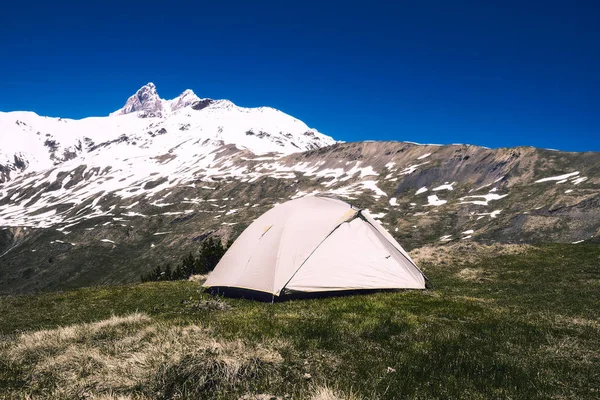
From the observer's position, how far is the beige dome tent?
17.2 metres

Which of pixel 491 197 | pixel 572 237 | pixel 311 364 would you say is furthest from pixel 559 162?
pixel 311 364

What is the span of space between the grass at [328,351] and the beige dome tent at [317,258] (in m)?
1.58

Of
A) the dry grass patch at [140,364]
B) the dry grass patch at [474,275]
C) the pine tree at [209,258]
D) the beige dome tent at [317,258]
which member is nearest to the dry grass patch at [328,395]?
the dry grass patch at [140,364]

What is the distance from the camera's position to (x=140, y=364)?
687 cm

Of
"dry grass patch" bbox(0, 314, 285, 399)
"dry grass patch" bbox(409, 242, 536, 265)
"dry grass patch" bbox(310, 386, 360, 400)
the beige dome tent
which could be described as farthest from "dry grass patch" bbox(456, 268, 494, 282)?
"dry grass patch" bbox(310, 386, 360, 400)

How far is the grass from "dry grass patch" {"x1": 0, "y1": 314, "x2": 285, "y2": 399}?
0.02 meters

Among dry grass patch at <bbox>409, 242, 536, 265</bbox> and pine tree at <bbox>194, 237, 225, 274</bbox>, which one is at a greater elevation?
dry grass patch at <bbox>409, 242, 536, 265</bbox>

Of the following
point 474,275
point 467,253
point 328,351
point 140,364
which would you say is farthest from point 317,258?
point 467,253

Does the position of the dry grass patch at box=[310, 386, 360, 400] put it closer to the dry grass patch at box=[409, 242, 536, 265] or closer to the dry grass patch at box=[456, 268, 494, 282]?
the dry grass patch at box=[456, 268, 494, 282]

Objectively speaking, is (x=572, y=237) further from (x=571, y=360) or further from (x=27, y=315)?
(x=27, y=315)

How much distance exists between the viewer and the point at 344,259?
17.9m

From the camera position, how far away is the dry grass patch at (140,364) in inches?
242

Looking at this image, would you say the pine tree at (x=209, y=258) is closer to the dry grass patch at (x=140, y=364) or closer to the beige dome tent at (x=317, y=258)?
the beige dome tent at (x=317, y=258)

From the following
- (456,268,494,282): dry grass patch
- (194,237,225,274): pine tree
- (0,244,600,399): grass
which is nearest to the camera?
(0,244,600,399): grass
